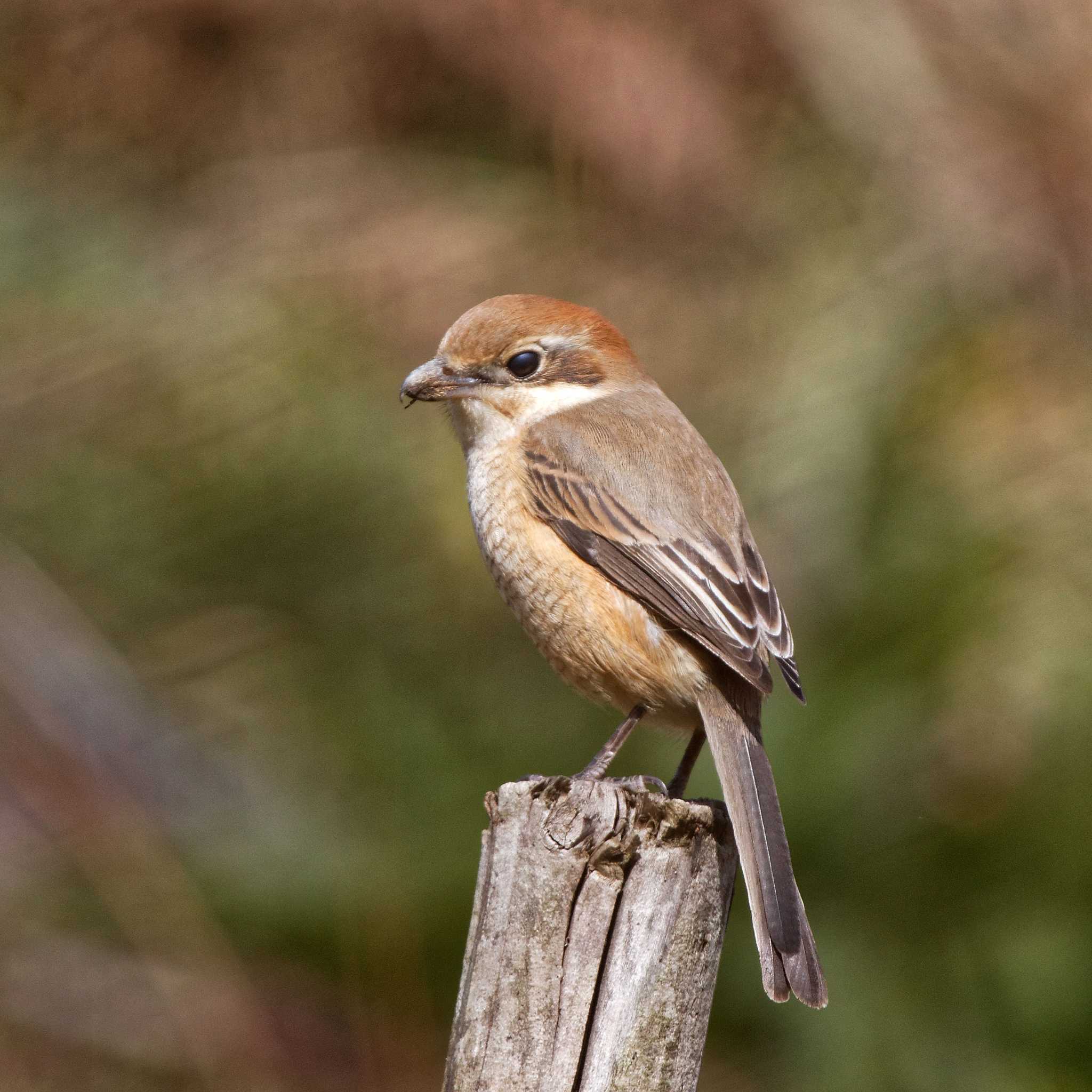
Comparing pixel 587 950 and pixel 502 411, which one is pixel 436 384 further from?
pixel 587 950

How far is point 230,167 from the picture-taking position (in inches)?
276

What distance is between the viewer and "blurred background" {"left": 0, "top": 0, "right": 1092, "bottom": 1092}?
450 cm

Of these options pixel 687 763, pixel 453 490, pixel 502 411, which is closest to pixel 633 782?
pixel 687 763

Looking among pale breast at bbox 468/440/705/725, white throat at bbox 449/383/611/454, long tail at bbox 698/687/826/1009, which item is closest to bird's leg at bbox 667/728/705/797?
pale breast at bbox 468/440/705/725

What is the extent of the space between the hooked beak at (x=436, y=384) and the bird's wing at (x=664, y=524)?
0.24 metres

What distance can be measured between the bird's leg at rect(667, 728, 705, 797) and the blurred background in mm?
606

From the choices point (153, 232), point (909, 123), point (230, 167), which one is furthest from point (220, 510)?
point (909, 123)

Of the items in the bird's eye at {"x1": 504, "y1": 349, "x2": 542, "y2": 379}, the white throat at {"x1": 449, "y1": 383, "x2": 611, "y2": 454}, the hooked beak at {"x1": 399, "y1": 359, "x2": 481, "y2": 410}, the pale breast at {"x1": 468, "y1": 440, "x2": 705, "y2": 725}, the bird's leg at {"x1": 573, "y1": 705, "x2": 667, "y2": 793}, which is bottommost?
the bird's leg at {"x1": 573, "y1": 705, "x2": 667, "y2": 793}

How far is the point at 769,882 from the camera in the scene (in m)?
2.89

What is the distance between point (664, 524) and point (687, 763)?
70 cm

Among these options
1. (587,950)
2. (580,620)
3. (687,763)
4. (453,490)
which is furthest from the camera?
(453,490)

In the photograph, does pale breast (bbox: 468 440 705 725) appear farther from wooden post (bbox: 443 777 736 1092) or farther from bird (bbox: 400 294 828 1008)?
wooden post (bbox: 443 777 736 1092)

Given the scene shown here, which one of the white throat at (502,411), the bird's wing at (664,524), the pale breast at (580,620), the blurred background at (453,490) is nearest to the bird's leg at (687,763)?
the pale breast at (580,620)

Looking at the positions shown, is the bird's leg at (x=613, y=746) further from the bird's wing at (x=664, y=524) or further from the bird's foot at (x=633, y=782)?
the bird's wing at (x=664, y=524)
